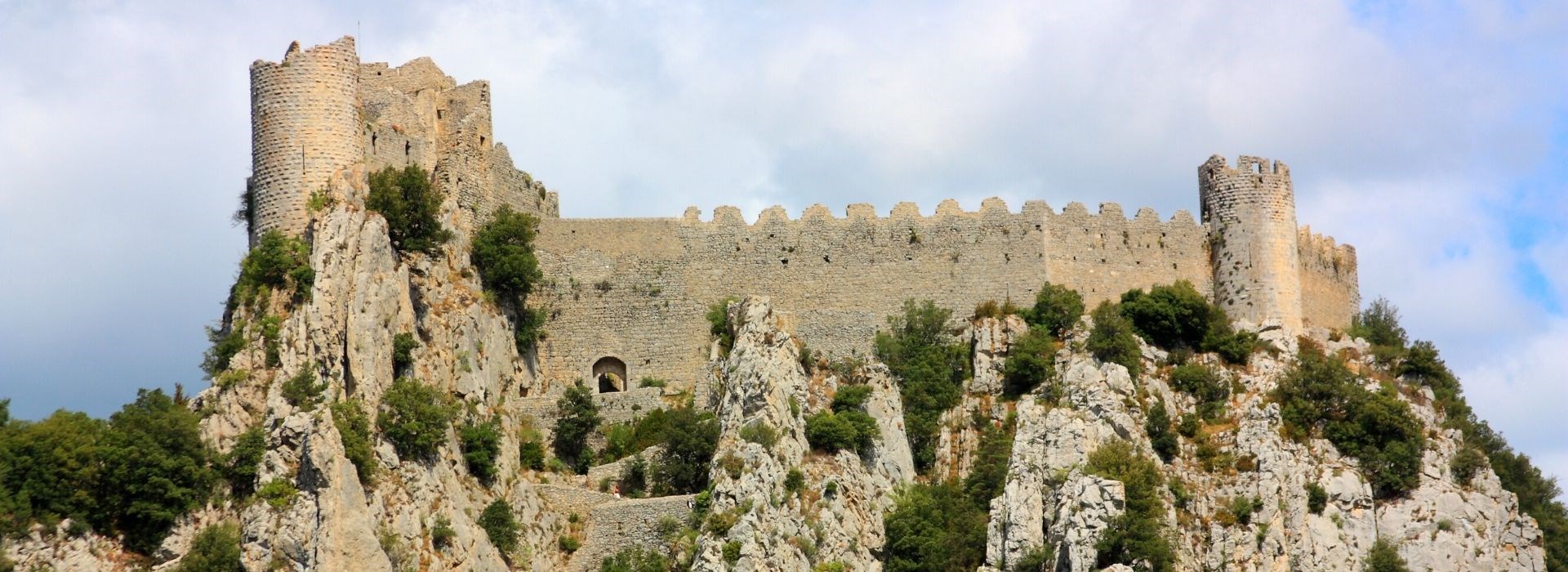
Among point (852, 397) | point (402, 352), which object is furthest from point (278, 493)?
point (852, 397)

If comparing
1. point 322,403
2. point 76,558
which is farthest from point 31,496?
point 322,403

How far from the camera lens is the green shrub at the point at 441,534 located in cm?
6316

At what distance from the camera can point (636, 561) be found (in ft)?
212

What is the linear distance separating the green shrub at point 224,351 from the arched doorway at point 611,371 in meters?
12.5

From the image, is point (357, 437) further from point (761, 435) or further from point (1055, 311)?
point (1055, 311)

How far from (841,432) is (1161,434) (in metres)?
9.31

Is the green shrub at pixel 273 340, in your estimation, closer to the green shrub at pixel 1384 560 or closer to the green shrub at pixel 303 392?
the green shrub at pixel 303 392

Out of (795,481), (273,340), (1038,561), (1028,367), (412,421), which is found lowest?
(1038,561)

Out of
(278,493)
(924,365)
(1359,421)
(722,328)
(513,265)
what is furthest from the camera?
(513,265)

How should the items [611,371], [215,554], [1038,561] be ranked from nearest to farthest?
[215,554]
[1038,561]
[611,371]

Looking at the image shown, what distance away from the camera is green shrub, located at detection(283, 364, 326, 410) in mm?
63094

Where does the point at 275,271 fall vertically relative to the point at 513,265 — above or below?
below

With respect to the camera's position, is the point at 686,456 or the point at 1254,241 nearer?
the point at 686,456

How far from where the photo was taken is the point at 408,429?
6400 centimetres
